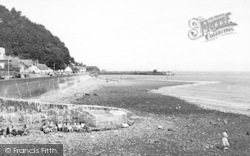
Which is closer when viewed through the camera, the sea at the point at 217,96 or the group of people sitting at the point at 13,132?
the group of people sitting at the point at 13,132

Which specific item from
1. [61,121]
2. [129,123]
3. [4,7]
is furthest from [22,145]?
[4,7]

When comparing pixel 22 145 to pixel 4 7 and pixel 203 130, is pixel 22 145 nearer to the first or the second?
pixel 203 130

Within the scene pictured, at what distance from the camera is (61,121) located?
14.1 meters

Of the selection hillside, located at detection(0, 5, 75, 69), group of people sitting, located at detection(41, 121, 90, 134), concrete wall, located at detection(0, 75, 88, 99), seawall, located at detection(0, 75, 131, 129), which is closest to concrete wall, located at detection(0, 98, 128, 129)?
seawall, located at detection(0, 75, 131, 129)

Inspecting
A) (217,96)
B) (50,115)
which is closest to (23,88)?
(50,115)

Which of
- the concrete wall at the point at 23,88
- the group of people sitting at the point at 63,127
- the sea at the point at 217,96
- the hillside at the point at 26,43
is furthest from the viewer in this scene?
the hillside at the point at 26,43

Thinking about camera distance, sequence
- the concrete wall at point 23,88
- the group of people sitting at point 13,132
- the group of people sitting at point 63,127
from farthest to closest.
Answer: the concrete wall at point 23,88
the group of people sitting at point 63,127
the group of people sitting at point 13,132

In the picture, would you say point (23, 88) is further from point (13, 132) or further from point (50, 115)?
point (13, 132)

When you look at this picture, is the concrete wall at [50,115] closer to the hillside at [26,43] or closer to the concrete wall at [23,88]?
the concrete wall at [23,88]

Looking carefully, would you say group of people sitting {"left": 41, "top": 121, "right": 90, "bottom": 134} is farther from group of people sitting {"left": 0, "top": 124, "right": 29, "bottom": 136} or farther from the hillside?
the hillside

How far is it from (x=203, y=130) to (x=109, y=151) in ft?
20.8

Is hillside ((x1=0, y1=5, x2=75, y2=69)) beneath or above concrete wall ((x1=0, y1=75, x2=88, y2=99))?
above

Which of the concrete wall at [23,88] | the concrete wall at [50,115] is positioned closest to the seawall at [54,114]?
the concrete wall at [50,115]

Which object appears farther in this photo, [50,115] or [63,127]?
[50,115]
